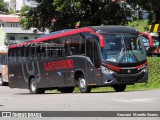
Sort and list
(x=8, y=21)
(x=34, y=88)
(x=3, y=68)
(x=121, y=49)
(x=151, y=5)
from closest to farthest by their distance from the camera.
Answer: (x=121, y=49) < (x=34, y=88) < (x=151, y=5) < (x=3, y=68) < (x=8, y=21)

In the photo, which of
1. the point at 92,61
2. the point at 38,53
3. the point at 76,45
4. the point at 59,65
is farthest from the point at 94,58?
the point at 38,53

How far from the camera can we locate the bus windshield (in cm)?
2384

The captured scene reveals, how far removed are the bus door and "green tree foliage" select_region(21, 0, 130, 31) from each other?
12.5m

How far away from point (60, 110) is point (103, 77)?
31.3ft

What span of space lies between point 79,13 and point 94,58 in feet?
49.9

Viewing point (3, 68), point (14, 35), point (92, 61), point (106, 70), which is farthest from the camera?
point (14, 35)

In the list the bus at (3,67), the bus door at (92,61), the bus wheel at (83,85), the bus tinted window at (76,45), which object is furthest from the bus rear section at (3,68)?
the bus door at (92,61)

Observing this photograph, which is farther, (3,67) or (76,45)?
(3,67)

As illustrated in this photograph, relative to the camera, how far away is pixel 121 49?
23.9 meters

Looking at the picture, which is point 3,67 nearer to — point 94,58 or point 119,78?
point 94,58

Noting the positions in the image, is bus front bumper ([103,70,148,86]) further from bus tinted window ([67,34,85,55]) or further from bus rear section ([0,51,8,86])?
bus rear section ([0,51,8,86])

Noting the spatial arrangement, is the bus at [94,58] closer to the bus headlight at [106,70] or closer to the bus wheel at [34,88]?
the bus headlight at [106,70]

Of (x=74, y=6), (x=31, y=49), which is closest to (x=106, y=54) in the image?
(x=31, y=49)

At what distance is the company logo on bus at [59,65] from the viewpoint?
85.7 feet
